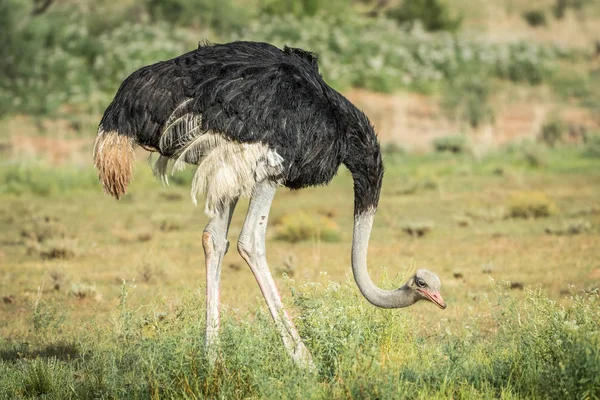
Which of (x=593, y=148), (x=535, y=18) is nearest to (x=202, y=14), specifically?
(x=535, y=18)

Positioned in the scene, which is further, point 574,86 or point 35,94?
point 574,86

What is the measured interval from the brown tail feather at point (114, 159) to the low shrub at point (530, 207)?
861 cm

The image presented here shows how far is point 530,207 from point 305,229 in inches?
127

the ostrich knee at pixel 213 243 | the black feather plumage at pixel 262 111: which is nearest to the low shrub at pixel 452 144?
the black feather plumage at pixel 262 111

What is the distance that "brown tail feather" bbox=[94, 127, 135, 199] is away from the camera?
6043 millimetres

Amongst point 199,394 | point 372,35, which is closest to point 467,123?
point 372,35

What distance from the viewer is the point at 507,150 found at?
2108 centimetres

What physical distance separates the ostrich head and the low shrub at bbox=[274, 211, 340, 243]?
21.3 ft

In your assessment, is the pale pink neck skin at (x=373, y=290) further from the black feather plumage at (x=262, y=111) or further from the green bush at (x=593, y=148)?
the green bush at (x=593, y=148)

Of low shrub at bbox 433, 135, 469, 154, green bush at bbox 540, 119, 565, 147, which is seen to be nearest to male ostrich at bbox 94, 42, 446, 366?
low shrub at bbox 433, 135, 469, 154

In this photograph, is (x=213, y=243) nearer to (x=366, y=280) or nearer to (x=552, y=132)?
(x=366, y=280)

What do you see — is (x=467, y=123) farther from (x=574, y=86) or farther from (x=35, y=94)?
(x=35, y=94)

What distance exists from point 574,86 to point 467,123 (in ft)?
17.7

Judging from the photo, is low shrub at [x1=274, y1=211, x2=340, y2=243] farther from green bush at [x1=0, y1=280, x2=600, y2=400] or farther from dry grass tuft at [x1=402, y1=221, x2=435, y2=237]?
green bush at [x1=0, y1=280, x2=600, y2=400]
